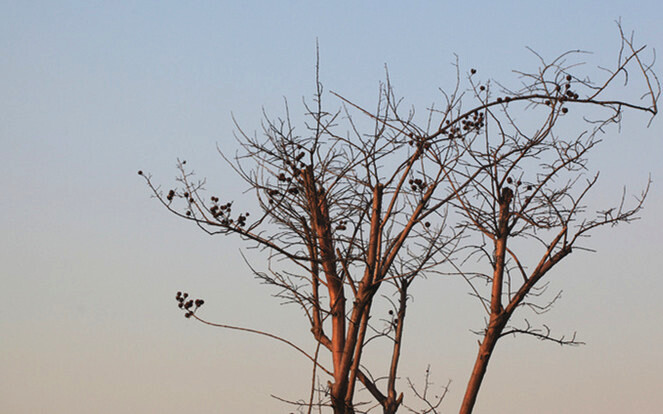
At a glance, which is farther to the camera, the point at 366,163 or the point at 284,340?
the point at 366,163

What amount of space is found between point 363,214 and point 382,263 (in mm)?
451

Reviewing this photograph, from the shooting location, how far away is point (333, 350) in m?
5.77

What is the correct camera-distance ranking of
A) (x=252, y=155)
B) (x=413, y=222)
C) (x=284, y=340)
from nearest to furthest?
(x=284, y=340) → (x=413, y=222) → (x=252, y=155)

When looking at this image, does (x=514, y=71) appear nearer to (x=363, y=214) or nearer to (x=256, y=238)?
(x=363, y=214)

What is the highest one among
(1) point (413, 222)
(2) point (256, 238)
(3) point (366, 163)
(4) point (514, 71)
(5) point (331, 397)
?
(4) point (514, 71)

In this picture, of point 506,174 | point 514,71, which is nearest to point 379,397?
point 506,174

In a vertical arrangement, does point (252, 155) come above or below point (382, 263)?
above

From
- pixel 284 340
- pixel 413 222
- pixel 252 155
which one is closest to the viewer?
pixel 284 340

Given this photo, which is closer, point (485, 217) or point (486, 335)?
point (486, 335)

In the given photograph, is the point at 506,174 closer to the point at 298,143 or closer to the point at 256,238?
the point at 298,143

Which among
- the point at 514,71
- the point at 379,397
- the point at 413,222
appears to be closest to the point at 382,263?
the point at 413,222

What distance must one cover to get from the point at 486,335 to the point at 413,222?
1067 mm

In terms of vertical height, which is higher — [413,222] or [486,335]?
[413,222]

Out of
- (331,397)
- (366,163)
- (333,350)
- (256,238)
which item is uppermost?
(366,163)
